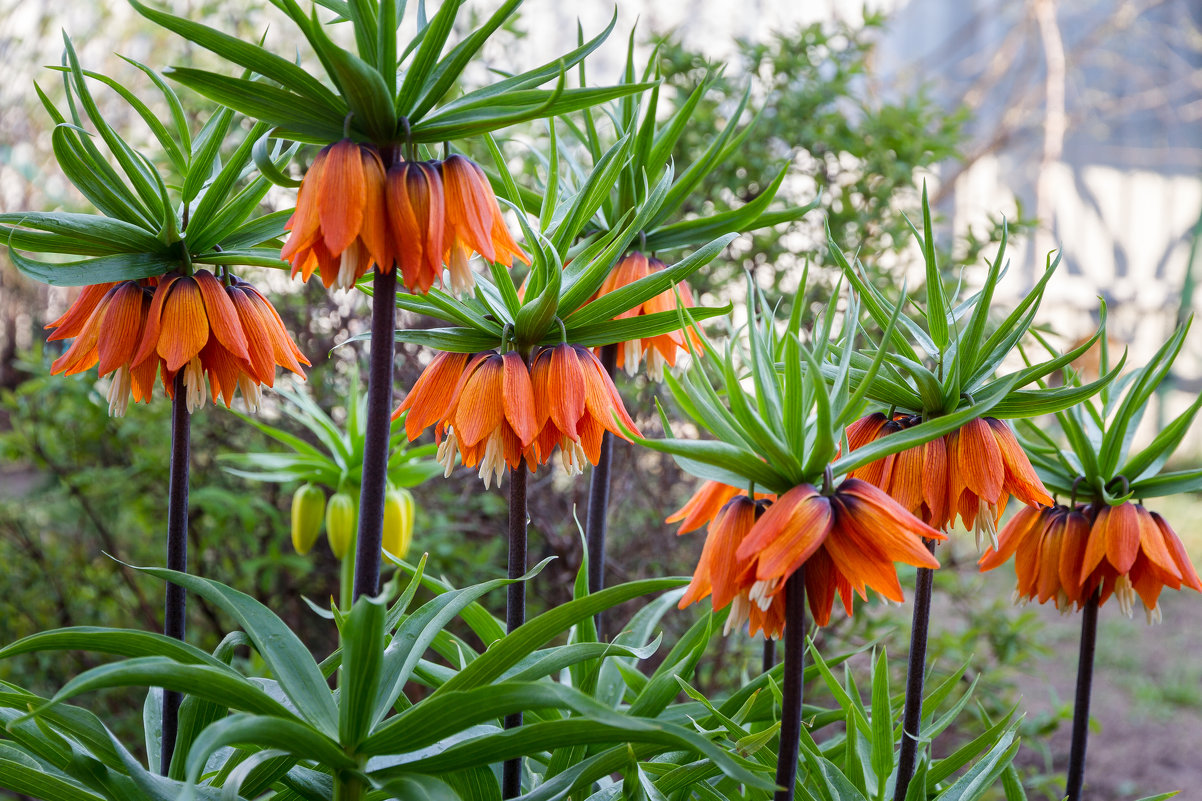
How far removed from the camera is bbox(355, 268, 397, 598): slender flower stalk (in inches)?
32.9

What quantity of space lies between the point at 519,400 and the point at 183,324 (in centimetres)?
36

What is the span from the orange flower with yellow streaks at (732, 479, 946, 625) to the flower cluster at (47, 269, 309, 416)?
53 centimetres

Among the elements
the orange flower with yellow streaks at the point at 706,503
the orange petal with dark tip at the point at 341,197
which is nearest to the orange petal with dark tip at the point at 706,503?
the orange flower with yellow streaks at the point at 706,503

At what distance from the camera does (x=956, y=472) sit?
95cm

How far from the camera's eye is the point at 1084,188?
805cm

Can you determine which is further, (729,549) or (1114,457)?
(1114,457)

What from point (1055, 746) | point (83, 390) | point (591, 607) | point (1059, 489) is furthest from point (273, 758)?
point (1055, 746)

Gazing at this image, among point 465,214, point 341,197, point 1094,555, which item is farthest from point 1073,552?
point 341,197

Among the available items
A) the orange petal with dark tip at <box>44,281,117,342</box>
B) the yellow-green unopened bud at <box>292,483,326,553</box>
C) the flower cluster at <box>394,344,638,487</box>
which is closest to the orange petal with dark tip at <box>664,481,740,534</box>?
the flower cluster at <box>394,344,638,487</box>

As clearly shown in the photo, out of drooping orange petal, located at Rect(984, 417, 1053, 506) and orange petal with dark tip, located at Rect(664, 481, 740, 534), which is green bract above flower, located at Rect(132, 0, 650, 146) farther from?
drooping orange petal, located at Rect(984, 417, 1053, 506)

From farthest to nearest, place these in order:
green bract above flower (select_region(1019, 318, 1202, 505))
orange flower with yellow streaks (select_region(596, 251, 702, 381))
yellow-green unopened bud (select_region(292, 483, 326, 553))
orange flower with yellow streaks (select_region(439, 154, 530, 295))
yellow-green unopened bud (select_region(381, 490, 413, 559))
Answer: yellow-green unopened bud (select_region(292, 483, 326, 553)), yellow-green unopened bud (select_region(381, 490, 413, 559)), orange flower with yellow streaks (select_region(596, 251, 702, 381)), green bract above flower (select_region(1019, 318, 1202, 505)), orange flower with yellow streaks (select_region(439, 154, 530, 295))

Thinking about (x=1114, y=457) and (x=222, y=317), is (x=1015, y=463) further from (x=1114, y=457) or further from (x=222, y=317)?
(x=222, y=317)

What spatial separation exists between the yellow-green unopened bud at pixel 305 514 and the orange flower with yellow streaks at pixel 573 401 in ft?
2.54

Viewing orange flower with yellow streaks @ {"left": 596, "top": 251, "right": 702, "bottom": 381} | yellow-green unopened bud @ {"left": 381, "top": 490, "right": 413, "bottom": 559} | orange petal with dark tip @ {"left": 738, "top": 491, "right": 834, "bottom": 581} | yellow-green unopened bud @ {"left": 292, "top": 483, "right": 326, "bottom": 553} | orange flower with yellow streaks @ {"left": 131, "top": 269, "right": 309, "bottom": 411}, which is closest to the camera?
orange petal with dark tip @ {"left": 738, "top": 491, "right": 834, "bottom": 581}
